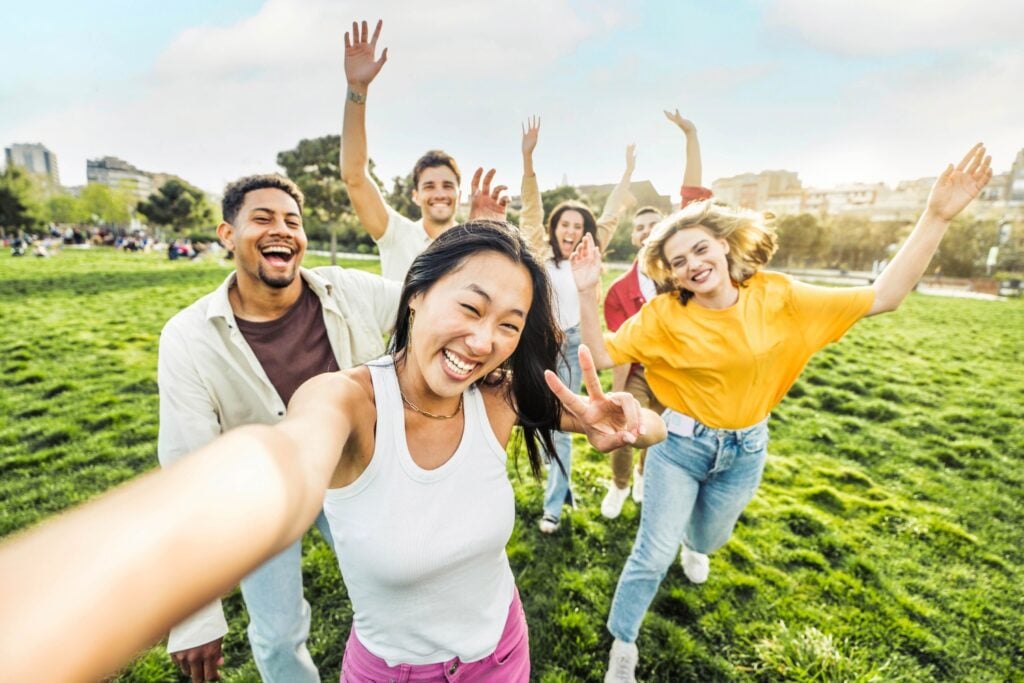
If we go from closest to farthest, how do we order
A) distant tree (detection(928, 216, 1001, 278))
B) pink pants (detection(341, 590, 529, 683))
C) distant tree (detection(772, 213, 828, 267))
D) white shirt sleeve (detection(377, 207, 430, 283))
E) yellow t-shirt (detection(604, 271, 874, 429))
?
pink pants (detection(341, 590, 529, 683)) → yellow t-shirt (detection(604, 271, 874, 429)) → white shirt sleeve (detection(377, 207, 430, 283)) → distant tree (detection(928, 216, 1001, 278)) → distant tree (detection(772, 213, 828, 267))

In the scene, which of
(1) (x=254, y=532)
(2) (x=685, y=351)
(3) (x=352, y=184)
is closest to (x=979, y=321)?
(2) (x=685, y=351)

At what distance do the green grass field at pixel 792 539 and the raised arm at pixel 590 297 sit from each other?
0.92 metres

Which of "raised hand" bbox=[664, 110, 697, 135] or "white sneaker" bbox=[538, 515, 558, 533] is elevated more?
"raised hand" bbox=[664, 110, 697, 135]

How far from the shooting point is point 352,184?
3.19m

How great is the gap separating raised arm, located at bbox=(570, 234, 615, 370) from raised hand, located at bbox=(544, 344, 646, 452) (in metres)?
0.95

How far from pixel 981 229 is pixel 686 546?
5186 centimetres

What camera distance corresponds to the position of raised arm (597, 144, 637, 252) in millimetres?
4980

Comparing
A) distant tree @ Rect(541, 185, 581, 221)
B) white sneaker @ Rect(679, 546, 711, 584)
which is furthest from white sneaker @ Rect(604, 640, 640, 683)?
distant tree @ Rect(541, 185, 581, 221)

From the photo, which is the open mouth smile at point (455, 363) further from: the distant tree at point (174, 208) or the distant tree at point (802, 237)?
the distant tree at point (174, 208)

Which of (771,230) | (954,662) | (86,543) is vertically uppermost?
(771,230)

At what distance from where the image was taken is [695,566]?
3.45 meters

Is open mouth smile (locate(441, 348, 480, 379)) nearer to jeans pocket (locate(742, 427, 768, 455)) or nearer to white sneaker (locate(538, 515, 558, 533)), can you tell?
jeans pocket (locate(742, 427, 768, 455))

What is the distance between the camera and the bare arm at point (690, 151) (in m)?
4.70

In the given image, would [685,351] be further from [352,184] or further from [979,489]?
[979,489]
